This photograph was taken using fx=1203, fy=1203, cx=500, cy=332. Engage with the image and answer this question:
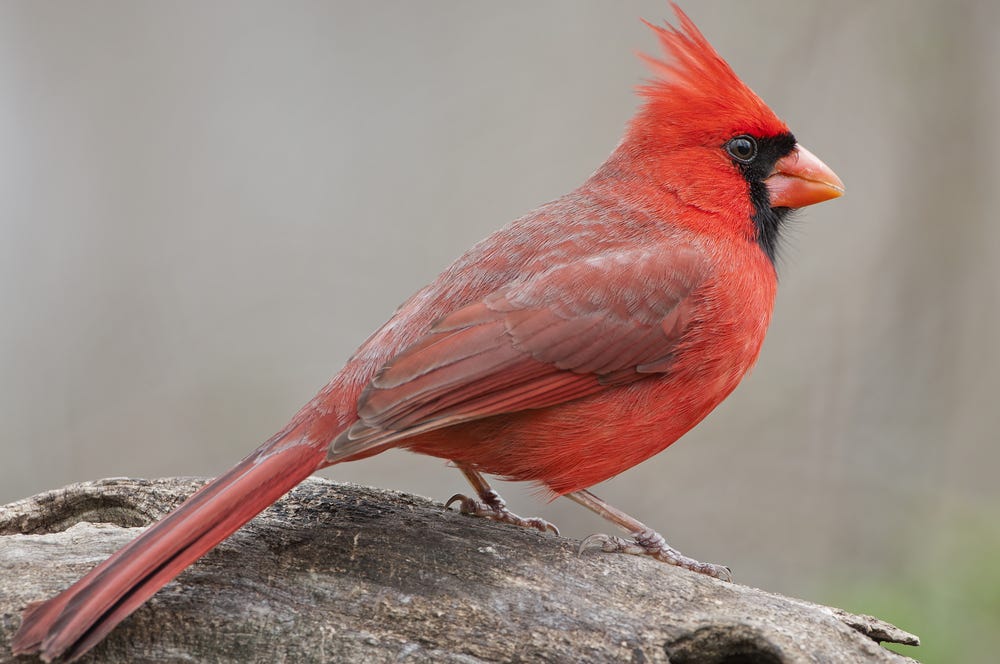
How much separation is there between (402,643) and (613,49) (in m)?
4.29

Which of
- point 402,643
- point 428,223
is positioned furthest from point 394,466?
point 402,643

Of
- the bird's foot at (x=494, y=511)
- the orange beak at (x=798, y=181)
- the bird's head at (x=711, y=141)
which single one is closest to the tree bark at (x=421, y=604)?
the bird's foot at (x=494, y=511)

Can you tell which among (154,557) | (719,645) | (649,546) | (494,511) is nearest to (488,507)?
(494,511)

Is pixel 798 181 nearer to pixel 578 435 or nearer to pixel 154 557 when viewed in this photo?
pixel 578 435

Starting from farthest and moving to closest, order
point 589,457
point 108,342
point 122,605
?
point 108,342 → point 589,457 → point 122,605

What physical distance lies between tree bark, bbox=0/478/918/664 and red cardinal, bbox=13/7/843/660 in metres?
0.21

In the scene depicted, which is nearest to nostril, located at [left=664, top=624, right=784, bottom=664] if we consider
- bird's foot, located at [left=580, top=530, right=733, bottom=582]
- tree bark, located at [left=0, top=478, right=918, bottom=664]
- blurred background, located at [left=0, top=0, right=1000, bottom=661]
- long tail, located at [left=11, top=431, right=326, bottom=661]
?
tree bark, located at [left=0, top=478, right=918, bottom=664]

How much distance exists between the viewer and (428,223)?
20.4ft

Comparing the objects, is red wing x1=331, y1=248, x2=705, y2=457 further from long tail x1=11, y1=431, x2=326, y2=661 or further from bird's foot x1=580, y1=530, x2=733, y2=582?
bird's foot x1=580, y1=530, x2=733, y2=582

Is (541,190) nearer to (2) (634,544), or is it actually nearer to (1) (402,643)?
(2) (634,544)

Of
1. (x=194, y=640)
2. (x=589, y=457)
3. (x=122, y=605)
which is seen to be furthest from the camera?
(x=589, y=457)

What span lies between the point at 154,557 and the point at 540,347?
110 cm

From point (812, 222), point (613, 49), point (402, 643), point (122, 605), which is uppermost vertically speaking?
point (613, 49)

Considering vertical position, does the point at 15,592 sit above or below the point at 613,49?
below
